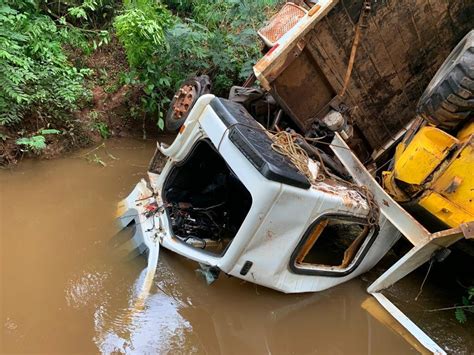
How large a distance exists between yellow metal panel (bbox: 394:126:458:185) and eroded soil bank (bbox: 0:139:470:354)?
115 centimetres

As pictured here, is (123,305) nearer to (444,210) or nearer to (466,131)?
(444,210)

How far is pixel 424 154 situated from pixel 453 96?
1.46ft

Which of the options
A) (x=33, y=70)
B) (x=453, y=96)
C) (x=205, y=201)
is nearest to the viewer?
(x=453, y=96)

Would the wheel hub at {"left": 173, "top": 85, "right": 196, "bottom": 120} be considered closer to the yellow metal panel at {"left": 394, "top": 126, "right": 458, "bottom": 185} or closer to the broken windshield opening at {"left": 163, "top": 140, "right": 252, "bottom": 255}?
the broken windshield opening at {"left": 163, "top": 140, "right": 252, "bottom": 255}

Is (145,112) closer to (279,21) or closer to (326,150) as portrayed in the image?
(279,21)

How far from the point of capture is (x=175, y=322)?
318cm

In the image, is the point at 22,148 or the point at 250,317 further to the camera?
the point at 22,148

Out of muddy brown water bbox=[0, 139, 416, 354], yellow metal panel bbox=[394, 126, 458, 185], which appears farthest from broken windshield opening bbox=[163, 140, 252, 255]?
yellow metal panel bbox=[394, 126, 458, 185]

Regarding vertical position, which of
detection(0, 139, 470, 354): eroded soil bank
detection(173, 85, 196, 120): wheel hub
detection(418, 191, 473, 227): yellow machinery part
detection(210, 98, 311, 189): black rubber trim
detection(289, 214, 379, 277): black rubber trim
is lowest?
detection(0, 139, 470, 354): eroded soil bank

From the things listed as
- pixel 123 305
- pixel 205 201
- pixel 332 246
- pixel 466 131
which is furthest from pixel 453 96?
pixel 123 305

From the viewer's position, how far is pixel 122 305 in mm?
3207

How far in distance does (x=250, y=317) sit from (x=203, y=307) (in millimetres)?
362

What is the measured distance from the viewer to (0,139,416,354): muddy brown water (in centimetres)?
296

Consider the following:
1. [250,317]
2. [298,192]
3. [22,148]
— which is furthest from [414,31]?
[22,148]
